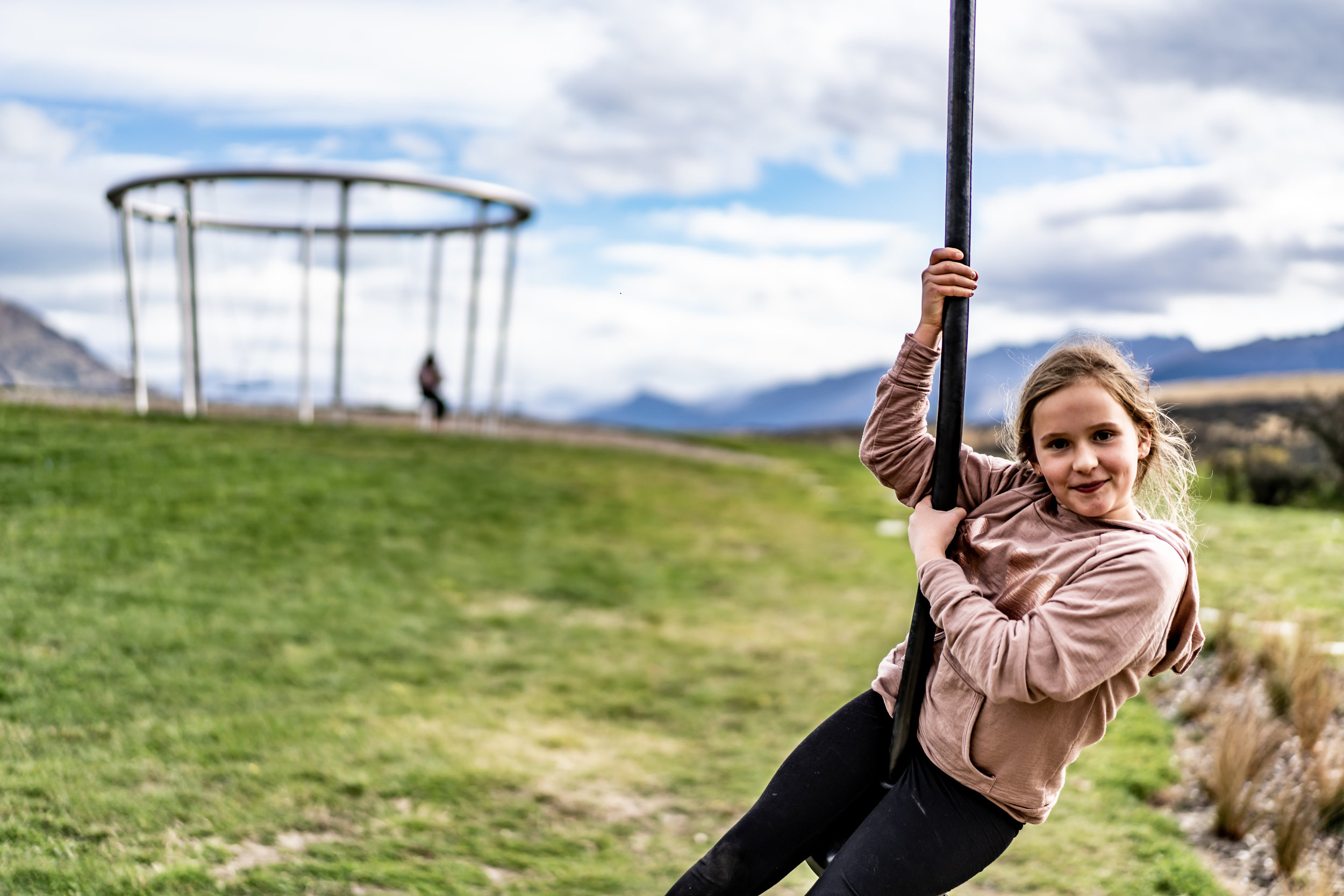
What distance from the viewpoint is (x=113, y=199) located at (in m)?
16.6

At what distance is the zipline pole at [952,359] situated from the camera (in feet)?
6.77

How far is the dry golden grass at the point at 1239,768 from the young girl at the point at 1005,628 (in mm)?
3548

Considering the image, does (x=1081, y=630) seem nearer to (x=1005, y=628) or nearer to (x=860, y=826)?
(x=1005, y=628)

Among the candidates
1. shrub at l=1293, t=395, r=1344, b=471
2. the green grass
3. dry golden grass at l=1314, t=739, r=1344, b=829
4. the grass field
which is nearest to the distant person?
the grass field

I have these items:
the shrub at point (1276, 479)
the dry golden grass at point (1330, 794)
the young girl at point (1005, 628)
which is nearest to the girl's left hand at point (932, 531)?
the young girl at point (1005, 628)

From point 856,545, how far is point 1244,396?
11215mm

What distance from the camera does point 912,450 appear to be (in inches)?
89.4

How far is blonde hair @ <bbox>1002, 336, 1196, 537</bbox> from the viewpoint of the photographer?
203 cm

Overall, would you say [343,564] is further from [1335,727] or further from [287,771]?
[1335,727]

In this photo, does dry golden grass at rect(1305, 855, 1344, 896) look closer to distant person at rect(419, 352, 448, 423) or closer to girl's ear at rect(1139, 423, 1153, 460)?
girl's ear at rect(1139, 423, 1153, 460)

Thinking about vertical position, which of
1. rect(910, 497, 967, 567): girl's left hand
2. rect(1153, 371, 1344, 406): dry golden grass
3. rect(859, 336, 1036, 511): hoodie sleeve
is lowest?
rect(1153, 371, 1344, 406): dry golden grass

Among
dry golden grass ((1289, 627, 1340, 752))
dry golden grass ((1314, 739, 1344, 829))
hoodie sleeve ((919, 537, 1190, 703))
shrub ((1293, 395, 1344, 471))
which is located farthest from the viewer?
shrub ((1293, 395, 1344, 471))

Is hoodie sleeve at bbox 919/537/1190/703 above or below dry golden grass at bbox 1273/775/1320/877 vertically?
above

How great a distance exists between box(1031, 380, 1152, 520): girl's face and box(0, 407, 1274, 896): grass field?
3.18m
